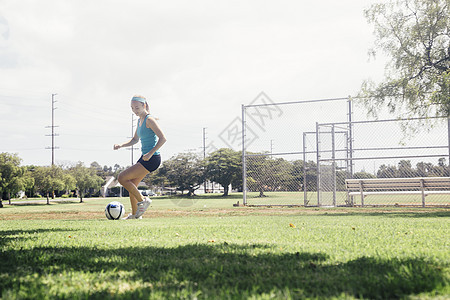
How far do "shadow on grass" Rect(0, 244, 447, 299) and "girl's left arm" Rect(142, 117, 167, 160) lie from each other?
13.8 feet

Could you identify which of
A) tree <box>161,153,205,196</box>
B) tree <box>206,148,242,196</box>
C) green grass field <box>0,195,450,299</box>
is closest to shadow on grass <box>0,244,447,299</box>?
green grass field <box>0,195,450,299</box>

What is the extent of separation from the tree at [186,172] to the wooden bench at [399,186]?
3230 cm

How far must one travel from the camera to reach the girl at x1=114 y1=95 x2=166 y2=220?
833 cm

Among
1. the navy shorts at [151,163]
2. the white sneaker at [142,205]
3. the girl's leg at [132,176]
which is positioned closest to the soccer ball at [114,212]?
the white sneaker at [142,205]

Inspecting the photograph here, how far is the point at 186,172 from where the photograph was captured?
47281 mm

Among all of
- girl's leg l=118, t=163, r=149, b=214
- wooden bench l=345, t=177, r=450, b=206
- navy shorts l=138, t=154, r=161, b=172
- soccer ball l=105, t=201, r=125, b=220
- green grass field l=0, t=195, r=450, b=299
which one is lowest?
soccer ball l=105, t=201, r=125, b=220

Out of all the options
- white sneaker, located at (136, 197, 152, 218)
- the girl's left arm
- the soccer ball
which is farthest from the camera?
the soccer ball

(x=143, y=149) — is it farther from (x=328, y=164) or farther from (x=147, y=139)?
(x=328, y=164)

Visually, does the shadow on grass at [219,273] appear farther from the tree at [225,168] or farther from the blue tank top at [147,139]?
the tree at [225,168]

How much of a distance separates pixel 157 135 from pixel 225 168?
33.5 m

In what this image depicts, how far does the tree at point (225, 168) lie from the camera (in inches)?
1609

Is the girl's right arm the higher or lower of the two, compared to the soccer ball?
higher

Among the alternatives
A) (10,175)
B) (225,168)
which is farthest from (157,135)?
(225,168)

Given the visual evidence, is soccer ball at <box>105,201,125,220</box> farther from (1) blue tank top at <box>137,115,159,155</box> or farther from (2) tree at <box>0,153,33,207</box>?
(2) tree at <box>0,153,33,207</box>
